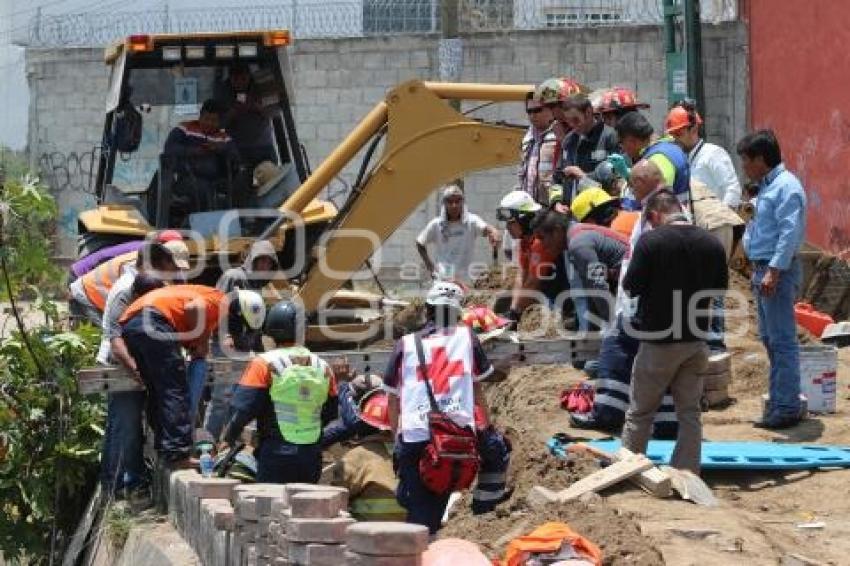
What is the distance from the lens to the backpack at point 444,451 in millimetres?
9172

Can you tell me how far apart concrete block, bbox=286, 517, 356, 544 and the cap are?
447cm

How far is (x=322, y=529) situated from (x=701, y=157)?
260 inches

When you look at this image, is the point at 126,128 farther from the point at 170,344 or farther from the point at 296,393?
the point at 296,393

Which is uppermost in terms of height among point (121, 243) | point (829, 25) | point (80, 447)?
point (829, 25)

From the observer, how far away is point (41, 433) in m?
12.4

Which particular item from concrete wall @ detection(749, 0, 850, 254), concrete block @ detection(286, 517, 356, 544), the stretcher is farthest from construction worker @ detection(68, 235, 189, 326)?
concrete wall @ detection(749, 0, 850, 254)

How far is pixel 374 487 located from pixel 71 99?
17.6 meters

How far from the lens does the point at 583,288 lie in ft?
38.5

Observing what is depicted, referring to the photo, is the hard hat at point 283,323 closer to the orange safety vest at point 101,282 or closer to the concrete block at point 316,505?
the concrete block at point 316,505

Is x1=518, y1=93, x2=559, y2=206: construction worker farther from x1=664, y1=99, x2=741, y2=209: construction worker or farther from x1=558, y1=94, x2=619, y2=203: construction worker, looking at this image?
x1=664, y1=99, x2=741, y2=209: construction worker

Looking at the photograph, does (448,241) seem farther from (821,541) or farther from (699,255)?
(821,541)

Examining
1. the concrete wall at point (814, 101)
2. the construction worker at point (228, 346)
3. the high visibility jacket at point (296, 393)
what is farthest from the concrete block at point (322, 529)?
the concrete wall at point (814, 101)

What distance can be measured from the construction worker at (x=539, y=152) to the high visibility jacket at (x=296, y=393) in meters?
3.74

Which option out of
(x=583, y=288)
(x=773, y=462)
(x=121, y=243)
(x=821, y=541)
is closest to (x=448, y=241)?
(x=121, y=243)
